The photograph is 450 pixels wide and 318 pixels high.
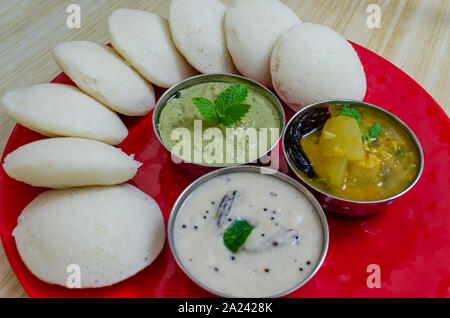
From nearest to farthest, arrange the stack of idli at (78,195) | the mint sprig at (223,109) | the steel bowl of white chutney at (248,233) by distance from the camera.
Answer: the steel bowl of white chutney at (248,233)
the stack of idli at (78,195)
the mint sprig at (223,109)

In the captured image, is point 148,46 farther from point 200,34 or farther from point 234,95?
point 234,95

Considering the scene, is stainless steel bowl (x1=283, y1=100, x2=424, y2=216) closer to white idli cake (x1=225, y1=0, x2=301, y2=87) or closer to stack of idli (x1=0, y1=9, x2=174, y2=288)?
→ white idli cake (x1=225, y1=0, x2=301, y2=87)

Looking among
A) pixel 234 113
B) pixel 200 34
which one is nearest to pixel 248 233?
pixel 234 113

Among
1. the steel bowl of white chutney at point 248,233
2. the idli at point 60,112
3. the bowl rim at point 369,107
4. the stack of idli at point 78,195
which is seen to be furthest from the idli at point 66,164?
the bowl rim at point 369,107

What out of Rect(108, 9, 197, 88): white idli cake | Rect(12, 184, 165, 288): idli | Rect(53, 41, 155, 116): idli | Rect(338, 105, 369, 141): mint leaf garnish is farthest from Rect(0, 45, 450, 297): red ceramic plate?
Rect(338, 105, 369, 141): mint leaf garnish

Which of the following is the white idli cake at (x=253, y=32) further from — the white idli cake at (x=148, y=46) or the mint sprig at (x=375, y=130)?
the mint sprig at (x=375, y=130)
